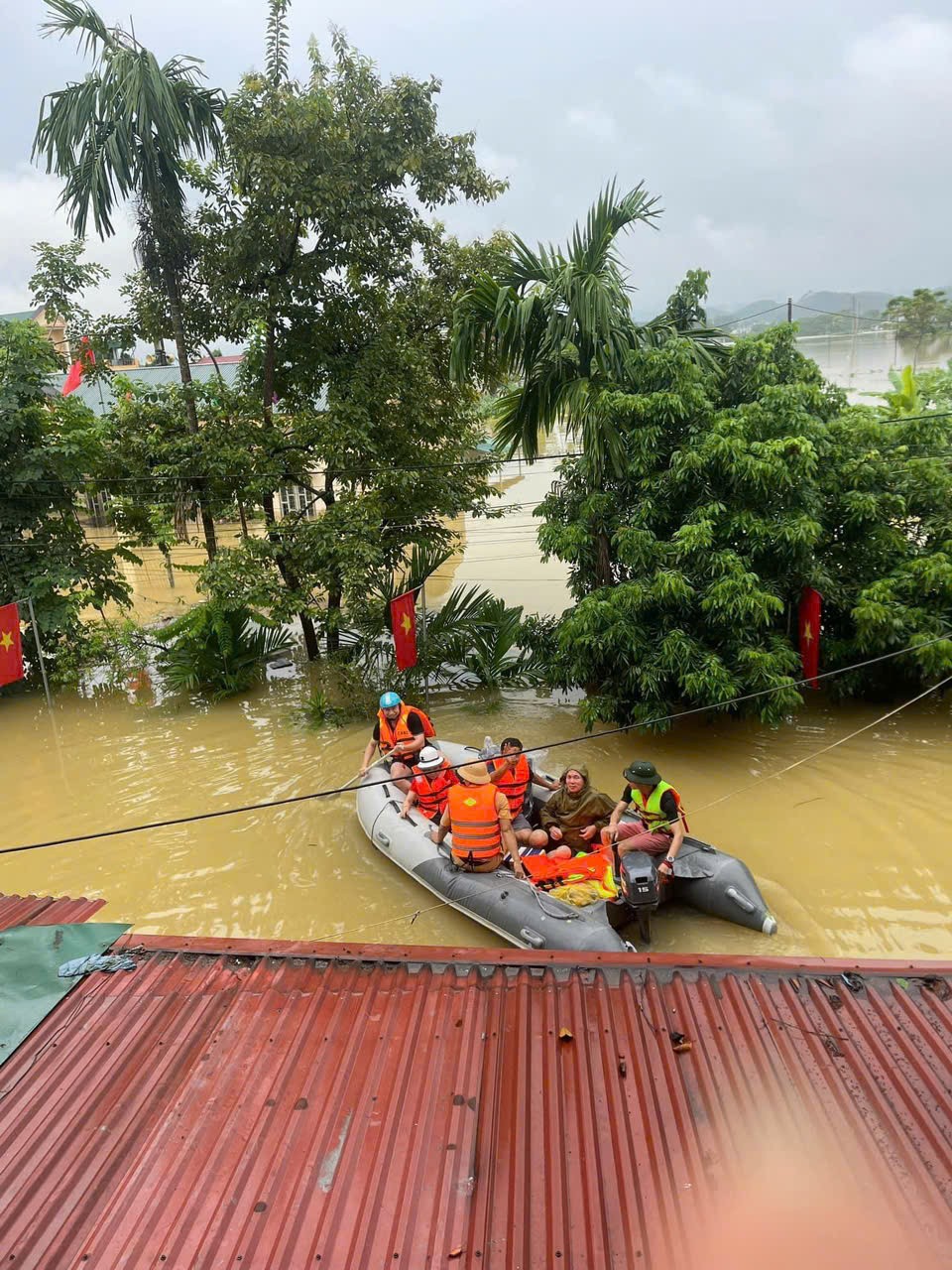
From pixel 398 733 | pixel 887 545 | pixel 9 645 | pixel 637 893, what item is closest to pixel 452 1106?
pixel 637 893

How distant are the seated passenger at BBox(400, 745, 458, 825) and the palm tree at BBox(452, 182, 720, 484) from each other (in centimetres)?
390

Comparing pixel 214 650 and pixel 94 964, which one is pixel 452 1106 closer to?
pixel 94 964

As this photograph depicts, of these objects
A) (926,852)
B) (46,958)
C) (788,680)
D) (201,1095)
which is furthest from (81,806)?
(926,852)

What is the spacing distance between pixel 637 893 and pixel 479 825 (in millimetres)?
1315

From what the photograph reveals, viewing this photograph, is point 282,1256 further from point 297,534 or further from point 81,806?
point 297,534

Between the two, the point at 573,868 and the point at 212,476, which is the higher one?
the point at 212,476

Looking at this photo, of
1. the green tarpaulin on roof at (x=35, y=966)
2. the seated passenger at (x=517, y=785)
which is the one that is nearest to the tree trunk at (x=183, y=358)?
the seated passenger at (x=517, y=785)

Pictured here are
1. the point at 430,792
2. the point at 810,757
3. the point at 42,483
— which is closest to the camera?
the point at 430,792

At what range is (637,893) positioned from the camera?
17.5 feet

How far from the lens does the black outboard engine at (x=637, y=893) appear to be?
5320mm

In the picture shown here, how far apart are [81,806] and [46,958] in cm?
556

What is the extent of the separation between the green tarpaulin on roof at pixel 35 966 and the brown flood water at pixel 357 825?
8.02ft

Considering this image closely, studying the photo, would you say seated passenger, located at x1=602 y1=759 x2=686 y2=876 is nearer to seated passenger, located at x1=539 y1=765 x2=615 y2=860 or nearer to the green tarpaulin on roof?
seated passenger, located at x1=539 y1=765 x2=615 y2=860

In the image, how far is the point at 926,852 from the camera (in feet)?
22.2
